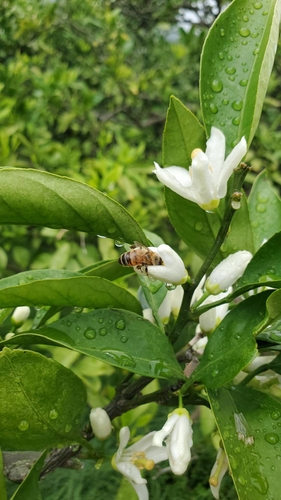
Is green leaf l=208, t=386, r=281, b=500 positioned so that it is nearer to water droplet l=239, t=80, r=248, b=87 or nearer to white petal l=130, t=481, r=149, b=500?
white petal l=130, t=481, r=149, b=500

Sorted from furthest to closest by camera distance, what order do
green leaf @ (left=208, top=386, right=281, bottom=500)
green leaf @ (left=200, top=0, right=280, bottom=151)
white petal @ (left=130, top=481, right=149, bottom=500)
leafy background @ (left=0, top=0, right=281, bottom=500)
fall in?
leafy background @ (left=0, top=0, right=281, bottom=500) → white petal @ (left=130, top=481, right=149, bottom=500) → green leaf @ (left=200, top=0, right=280, bottom=151) → green leaf @ (left=208, top=386, right=281, bottom=500)

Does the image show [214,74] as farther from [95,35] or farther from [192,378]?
[95,35]

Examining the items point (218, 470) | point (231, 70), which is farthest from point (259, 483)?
point (231, 70)

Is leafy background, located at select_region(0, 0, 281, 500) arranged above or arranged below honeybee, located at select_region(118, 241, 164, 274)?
below

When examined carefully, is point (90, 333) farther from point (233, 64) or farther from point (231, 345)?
point (233, 64)

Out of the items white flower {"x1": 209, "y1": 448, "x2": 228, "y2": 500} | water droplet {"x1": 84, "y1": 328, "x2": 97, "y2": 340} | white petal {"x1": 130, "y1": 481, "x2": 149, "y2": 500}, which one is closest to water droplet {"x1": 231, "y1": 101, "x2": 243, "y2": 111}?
water droplet {"x1": 84, "y1": 328, "x2": 97, "y2": 340}
